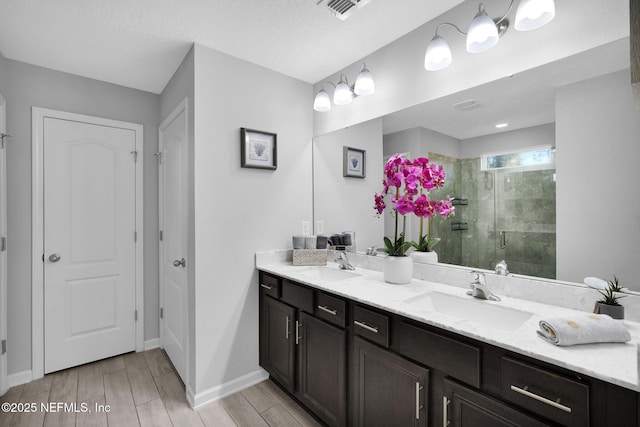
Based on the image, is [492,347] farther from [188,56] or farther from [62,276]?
[62,276]

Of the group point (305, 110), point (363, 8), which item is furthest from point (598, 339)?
point (305, 110)

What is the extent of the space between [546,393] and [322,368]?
114 cm

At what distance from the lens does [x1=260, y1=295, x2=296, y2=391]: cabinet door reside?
79.3 inches

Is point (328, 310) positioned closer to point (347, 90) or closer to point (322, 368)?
point (322, 368)

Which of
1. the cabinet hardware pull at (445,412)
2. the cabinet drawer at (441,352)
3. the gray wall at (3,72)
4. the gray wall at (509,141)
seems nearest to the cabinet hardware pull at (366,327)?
the cabinet drawer at (441,352)

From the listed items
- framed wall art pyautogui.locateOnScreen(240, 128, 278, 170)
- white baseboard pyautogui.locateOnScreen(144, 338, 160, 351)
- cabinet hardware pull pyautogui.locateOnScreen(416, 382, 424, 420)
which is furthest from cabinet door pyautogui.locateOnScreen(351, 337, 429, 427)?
white baseboard pyautogui.locateOnScreen(144, 338, 160, 351)

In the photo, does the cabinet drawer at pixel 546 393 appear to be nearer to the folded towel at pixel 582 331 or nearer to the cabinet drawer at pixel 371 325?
the folded towel at pixel 582 331

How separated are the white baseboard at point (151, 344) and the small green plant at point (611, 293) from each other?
3.32 m

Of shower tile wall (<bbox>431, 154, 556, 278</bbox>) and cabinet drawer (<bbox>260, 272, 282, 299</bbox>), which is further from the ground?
shower tile wall (<bbox>431, 154, 556, 278</bbox>)

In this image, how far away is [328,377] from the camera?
68.0 inches

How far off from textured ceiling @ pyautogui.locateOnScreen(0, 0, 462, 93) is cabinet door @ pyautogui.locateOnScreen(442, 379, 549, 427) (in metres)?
1.91

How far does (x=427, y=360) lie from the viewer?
1.23 m

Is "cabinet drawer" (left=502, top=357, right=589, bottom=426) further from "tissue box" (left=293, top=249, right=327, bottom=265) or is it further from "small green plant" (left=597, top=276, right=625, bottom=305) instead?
"tissue box" (left=293, top=249, right=327, bottom=265)

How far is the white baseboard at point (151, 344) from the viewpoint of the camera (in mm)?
2872
